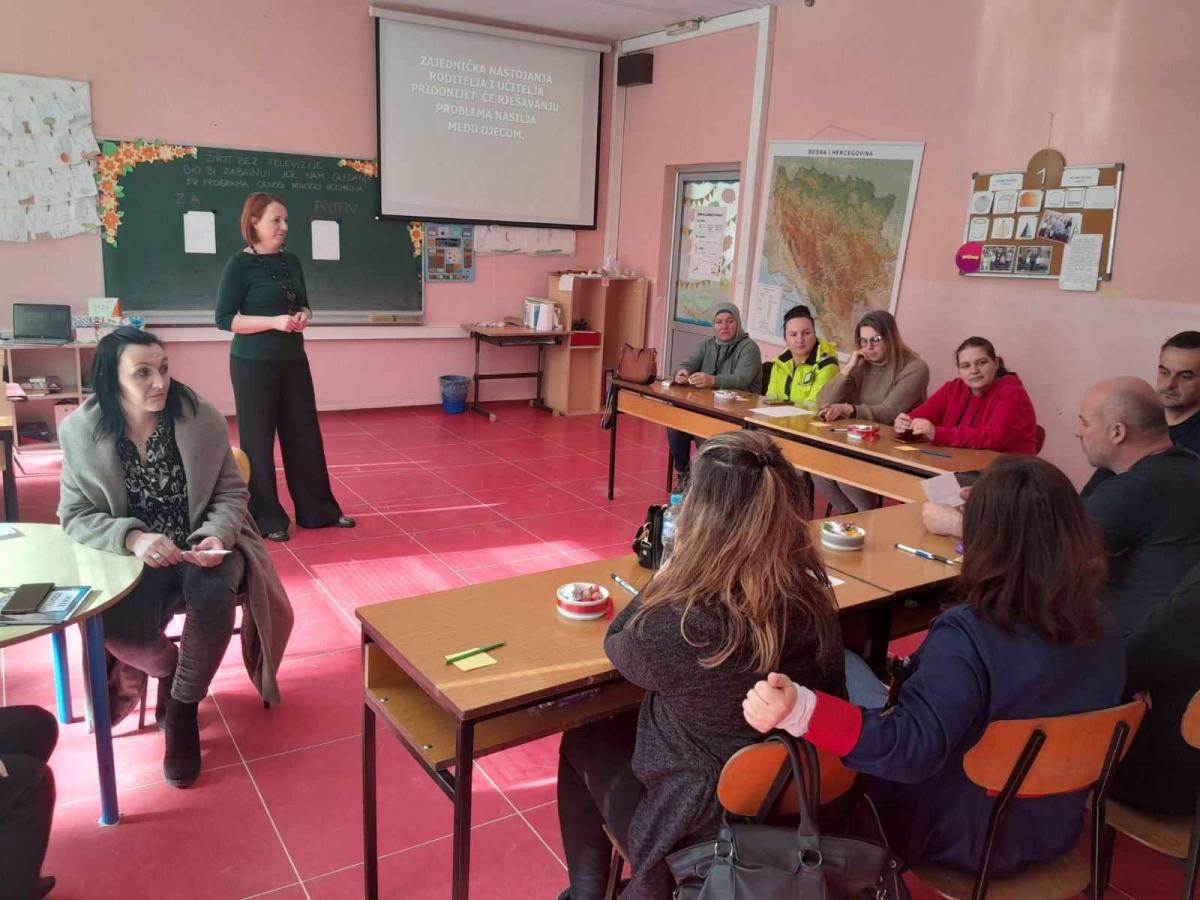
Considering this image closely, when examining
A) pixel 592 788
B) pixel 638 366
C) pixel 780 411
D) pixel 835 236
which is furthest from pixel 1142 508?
pixel 835 236

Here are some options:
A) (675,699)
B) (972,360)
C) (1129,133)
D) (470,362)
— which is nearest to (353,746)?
(675,699)

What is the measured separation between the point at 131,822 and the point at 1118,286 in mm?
5049

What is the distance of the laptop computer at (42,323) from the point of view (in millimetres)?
5934

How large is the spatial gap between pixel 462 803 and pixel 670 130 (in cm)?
713

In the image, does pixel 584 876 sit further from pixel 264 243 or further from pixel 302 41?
pixel 302 41

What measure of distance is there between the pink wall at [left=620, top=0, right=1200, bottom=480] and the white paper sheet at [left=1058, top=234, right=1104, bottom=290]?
79 mm

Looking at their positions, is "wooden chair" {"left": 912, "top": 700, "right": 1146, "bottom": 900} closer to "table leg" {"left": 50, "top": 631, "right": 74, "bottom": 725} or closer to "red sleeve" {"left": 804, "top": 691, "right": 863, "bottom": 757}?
"red sleeve" {"left": 804, "top": 691, "right": 863, "bottom": 757}

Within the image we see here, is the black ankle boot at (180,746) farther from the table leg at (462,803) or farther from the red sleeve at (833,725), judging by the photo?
the red sleeve at (833,725)

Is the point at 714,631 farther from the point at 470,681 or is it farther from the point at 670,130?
the point at 670,130

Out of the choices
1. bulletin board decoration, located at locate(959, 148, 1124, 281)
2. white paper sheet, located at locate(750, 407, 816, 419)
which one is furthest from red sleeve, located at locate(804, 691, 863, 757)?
bulletin board decoration, located at locate(959, 148, 1124, 281)

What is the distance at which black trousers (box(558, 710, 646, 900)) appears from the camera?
184 cm

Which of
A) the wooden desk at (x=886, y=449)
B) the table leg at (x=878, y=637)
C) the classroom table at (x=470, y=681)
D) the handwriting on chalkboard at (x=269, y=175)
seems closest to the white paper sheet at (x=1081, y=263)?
the wooden desk at (x=886, y=449)

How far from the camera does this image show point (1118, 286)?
4.85m

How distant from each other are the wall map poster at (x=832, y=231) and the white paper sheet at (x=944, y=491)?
328cm
